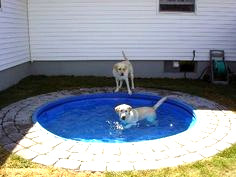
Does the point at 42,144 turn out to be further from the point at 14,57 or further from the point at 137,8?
the point at 137,8

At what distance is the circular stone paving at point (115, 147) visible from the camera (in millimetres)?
4465

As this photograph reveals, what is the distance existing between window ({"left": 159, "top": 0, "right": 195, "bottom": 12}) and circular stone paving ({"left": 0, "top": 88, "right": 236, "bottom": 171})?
492 centimetres

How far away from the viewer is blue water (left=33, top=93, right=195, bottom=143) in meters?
6.40

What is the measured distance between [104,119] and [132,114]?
1.16 metres

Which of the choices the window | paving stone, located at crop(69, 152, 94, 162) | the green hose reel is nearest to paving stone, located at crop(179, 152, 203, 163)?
paving stone, located at crop(69, 152, 94, 162)

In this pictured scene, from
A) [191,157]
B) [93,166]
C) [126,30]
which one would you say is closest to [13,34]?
[126,30]

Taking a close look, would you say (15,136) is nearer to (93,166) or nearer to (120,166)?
(93,166)

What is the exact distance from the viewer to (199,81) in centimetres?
1025

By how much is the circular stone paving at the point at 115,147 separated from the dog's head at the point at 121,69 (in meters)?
2.40

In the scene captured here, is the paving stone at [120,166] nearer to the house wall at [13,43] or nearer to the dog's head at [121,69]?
the dog's head at [121,69]

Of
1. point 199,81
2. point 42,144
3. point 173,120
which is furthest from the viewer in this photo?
point 199,81

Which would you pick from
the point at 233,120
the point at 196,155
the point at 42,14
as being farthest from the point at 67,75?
the point at 196,155

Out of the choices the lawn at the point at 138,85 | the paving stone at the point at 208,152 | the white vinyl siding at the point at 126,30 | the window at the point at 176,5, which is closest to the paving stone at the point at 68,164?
the lawn at the point at 138,85

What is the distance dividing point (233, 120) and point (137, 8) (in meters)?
5.12
